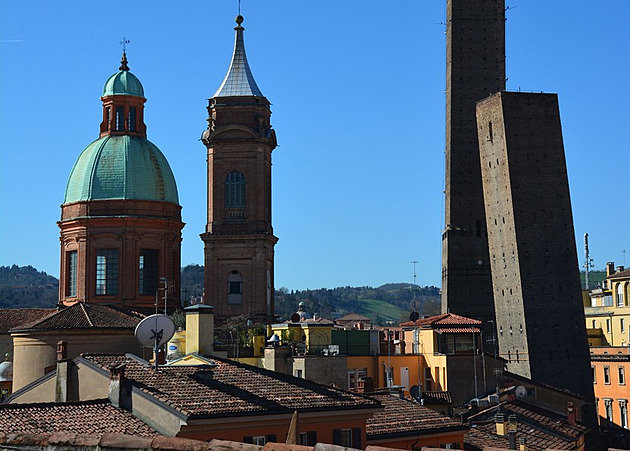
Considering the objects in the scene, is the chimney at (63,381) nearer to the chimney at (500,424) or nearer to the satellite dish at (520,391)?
the chimney at (500,424)

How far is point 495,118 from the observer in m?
65.5

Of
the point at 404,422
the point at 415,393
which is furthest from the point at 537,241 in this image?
the point at 404,422

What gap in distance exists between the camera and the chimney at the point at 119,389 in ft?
65.5

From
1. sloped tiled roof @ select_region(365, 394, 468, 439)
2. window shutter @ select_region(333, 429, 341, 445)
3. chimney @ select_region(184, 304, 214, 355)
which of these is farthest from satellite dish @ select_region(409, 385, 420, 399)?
window shutter @ select_region(333, 429, 341, 445)

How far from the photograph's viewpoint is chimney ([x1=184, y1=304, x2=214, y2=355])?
27422 mm

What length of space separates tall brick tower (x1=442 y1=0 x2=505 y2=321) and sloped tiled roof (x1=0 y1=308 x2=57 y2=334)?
29.5m

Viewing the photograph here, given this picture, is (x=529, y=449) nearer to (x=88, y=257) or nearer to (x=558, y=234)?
(x=88, y=257)

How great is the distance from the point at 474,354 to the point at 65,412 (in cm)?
2933

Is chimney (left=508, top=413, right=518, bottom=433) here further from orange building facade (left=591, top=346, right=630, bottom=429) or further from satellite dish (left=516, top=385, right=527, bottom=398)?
orange building facade (left=591, top=346, right=630, bottom=429)

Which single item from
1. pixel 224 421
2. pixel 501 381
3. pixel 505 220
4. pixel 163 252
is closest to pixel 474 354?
pixel 501 381

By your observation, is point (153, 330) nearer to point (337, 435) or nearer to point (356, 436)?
point (337, 435)

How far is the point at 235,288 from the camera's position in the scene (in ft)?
180

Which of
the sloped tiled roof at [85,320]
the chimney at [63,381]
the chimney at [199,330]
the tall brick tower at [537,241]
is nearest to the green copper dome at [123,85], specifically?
the sloped tiled roof at [85,320]

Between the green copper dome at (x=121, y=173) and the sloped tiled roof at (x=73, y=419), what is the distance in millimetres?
33362
